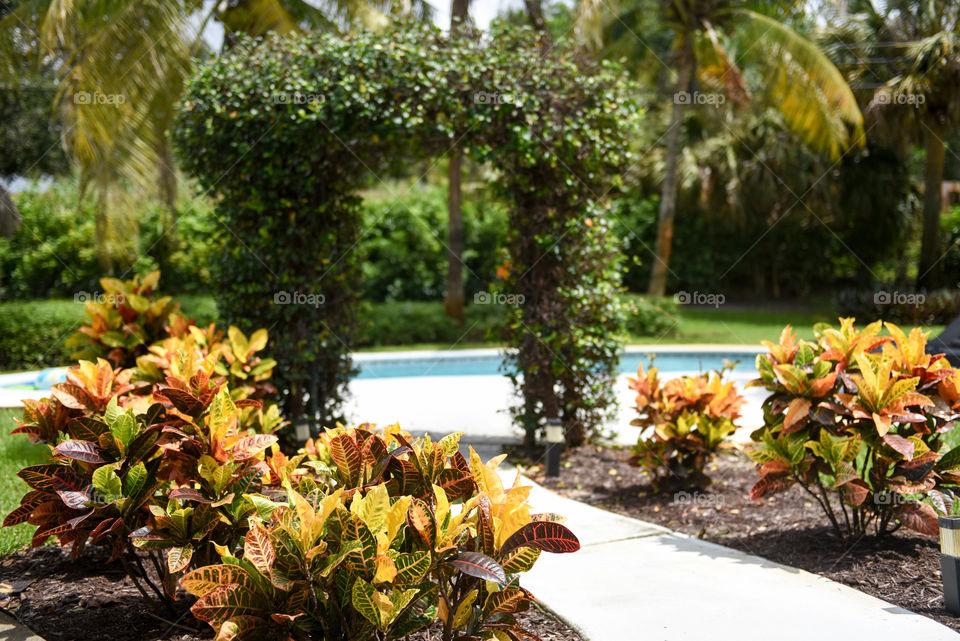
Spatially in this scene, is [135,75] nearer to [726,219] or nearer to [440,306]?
[440,306]

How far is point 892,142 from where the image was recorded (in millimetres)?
17797

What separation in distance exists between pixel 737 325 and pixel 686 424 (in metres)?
13.3

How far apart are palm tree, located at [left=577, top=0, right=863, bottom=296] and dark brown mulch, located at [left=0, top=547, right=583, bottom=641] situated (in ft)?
39.0

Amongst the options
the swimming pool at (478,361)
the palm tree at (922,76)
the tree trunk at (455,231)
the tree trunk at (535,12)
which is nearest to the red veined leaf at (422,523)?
the swimming pool at (478,361)

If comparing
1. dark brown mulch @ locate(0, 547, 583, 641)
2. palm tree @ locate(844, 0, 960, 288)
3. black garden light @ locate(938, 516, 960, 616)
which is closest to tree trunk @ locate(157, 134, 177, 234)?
dark brown mulch @ locate(0, 547, 583, 641)

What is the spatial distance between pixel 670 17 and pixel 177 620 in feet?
55.8

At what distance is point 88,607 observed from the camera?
123 inches

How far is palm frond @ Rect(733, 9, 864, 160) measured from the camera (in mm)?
13578

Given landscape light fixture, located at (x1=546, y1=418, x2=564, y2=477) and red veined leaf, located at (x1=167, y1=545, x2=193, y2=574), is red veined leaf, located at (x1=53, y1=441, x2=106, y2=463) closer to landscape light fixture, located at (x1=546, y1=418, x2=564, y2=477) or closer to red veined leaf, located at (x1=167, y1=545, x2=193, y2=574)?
red veined leaf, located at (x1=167, y1=545, x2=193, y2=574)

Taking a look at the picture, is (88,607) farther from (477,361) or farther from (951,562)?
(477,361)

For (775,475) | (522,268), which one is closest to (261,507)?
(775,475)

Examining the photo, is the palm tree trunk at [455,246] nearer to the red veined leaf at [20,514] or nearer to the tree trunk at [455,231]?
Result: the tree trunk at [455,231]

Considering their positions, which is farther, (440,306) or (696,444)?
(440,306)

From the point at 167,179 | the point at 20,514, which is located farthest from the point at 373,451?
the point at 167,179
